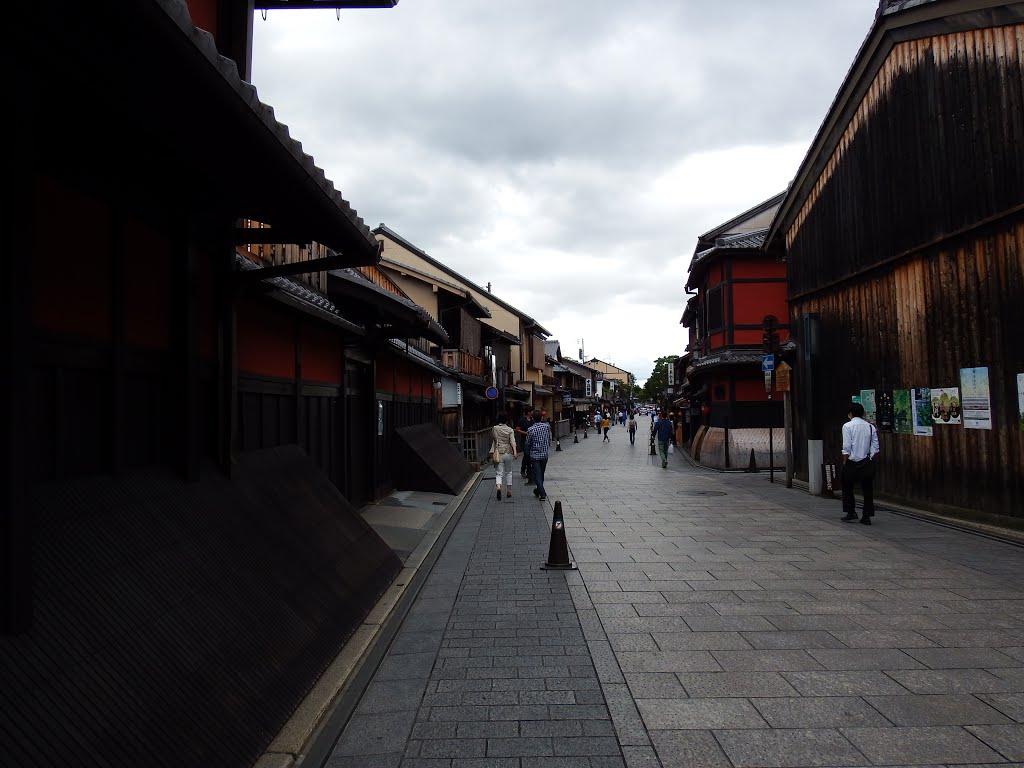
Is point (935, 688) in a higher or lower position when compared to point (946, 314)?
lower

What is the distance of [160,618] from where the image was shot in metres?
3.52

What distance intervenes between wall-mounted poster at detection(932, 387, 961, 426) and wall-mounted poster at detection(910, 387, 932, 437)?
15 centimetres

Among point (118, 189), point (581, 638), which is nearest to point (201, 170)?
point (118, 189)

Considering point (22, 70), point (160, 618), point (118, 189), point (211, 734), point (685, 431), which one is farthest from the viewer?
point (685, 431)

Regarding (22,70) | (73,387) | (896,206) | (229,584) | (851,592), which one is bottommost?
(851,592)

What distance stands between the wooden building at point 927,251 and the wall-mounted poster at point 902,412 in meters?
0.04

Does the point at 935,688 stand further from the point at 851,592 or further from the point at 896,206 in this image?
the point at 896,206

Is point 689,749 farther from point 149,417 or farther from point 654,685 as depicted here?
point 149,417

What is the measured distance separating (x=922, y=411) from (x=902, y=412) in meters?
0.59

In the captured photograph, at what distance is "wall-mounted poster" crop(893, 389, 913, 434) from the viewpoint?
12.4 meters

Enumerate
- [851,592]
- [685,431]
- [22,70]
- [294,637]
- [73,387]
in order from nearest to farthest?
[22,70]
[73,387]
[294,637]
[851,592]
[685,431]

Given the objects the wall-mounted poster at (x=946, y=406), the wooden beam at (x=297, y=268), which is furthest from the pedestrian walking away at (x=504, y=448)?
the wooden beam at (x=297, y=268)

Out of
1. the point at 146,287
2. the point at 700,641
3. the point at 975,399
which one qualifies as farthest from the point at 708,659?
the point at 975,399

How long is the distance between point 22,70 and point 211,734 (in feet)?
9.99
